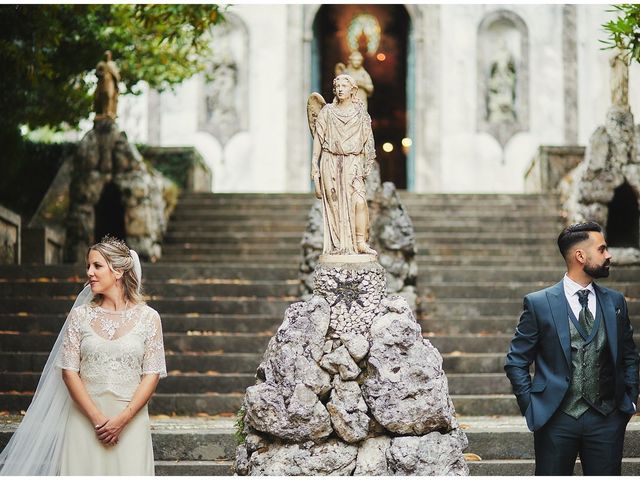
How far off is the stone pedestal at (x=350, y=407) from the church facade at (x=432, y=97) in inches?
598

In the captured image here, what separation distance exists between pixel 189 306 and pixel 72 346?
5647mm

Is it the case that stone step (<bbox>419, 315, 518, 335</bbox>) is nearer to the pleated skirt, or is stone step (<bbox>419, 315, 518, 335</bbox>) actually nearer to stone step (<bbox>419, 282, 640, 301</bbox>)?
Answer: stone step (<bbox>419, 282, 640, 301</bbox>)

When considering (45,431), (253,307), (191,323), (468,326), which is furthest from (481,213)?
(45,431)

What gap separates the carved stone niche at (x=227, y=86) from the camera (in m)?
21.5

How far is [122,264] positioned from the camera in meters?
4.92

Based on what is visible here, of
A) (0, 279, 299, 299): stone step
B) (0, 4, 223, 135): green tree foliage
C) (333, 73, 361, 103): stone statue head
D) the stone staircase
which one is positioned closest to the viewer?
(333, 73, 361, 103): stone statue head

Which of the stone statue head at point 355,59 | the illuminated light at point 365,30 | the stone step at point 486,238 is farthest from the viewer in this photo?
the illuminated light at point 365,30

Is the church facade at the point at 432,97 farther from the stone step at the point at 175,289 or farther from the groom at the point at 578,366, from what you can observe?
the groom at the point at 578,366

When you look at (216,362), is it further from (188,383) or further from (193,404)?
(193,404)

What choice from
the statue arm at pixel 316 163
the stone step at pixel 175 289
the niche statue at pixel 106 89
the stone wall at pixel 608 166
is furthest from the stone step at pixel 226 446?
the niche statue at pixel 106 89

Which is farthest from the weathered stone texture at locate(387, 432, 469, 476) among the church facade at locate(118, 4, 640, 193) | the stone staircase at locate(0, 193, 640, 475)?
the church facade at locate(118, 4, 640, 193)

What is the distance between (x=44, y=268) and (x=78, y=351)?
7.03m

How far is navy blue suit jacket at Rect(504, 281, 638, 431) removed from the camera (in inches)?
188

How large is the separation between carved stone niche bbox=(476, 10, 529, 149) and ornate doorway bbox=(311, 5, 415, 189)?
173cm
